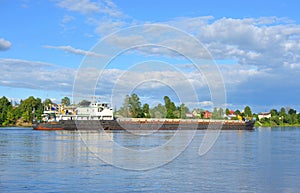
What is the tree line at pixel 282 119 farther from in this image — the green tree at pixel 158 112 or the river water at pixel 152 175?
the river water at pixel 152 175

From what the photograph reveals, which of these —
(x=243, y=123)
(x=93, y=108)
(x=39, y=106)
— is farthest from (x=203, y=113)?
(x=93, y=108)

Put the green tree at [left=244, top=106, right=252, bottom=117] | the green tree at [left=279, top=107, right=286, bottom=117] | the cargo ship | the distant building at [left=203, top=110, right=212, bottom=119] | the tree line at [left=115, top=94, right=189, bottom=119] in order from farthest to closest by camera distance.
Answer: the green tree at [left=279, top=107, right=286, bottom=117] < the green tree at [left=244, top=106, right=252, bottom=117] < the distant building at [left=203, top=110, right=212, bottom=119] < the tree line at [left=115, top=94, right=189, bottom=119] < the cargo ship

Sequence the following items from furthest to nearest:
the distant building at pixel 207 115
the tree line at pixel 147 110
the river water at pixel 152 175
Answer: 1. the distant building at pixel 207 115
2. the tree line at pixel 147 110
3. the river water at pixel 152 175

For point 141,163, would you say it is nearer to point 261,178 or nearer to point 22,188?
point 261,178

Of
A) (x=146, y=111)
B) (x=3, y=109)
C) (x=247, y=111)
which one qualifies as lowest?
(x=146, y=111)

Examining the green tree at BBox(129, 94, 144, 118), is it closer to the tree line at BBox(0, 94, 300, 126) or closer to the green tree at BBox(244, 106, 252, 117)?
the tree line at BBox(0, 94, 300, 126)

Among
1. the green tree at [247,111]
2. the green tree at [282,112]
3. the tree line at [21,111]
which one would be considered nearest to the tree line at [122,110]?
the tree line at [21,111]

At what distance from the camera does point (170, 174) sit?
2062 cm

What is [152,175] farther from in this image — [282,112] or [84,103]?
[282,112]

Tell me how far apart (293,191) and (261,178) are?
3.12 metres

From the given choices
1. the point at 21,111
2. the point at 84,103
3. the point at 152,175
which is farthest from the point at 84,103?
the point at 152,175

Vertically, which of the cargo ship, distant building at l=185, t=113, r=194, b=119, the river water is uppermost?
distant building at l=185, t=113, r=194, b=119

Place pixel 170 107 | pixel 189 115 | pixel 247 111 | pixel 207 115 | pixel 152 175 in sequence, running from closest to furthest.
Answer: pixel 152 175 < pixel 170 107 < pixel 189 115 < pixel 207 115 < pixel 247 111

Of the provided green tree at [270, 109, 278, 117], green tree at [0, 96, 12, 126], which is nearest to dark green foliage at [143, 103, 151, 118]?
green tree at [0, 96, 12, 126]
